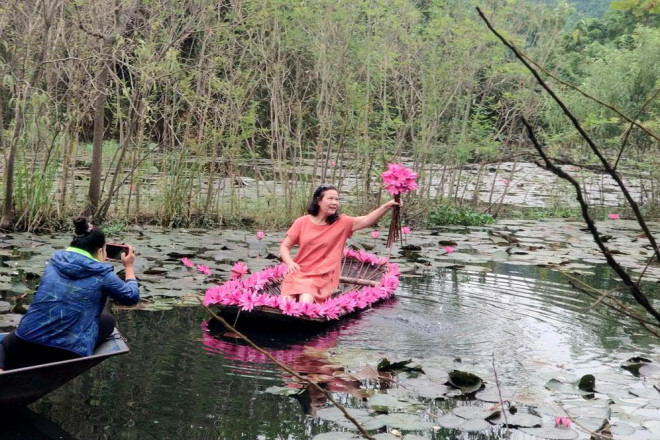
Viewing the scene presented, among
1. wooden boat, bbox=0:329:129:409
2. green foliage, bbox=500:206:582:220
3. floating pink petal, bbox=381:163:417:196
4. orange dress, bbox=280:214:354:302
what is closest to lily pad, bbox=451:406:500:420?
wooden boat, bbox=0:329:129:409

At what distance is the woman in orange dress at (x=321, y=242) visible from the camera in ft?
22.9

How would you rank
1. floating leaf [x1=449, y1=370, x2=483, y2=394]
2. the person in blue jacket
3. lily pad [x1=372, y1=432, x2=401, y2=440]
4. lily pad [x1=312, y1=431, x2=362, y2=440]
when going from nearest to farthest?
1. lily pad [x1=372, y1=432, x2=401, y2=440]
2. lily pad [x1=312, y1=431, x2=362, y2=440]
3. the person in blue jacket
4. floating leaf [x1=449, y1=370, x2=483, y2=394]

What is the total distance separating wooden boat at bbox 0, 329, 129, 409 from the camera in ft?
12.2

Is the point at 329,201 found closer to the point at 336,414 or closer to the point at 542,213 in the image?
the point at 336,414

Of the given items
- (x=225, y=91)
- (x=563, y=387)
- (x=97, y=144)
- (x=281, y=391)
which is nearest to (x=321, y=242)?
(x=281, y=391)

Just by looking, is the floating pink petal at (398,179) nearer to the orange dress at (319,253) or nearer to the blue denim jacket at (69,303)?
the orange dress at (319,253)

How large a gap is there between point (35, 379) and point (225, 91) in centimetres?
750

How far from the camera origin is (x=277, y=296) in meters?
6.27

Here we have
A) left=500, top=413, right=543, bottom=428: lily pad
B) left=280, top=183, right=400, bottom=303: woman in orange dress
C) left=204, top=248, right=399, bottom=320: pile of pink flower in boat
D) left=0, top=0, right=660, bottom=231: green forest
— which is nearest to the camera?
left=500, top=413, right=543, bottom=428: lily pad

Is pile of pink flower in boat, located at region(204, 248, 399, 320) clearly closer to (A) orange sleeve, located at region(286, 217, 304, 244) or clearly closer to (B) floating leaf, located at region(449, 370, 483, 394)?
(A) orange sleeve, located at region(286, 217, 304, 244)

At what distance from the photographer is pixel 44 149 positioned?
9.92 meters

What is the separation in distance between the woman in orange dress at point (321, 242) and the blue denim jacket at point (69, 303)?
266 centimetres

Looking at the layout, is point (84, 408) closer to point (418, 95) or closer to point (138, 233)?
point (138, 233)

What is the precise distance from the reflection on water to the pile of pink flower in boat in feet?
0.47
